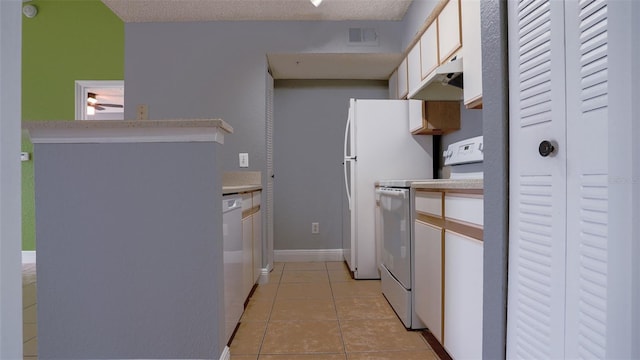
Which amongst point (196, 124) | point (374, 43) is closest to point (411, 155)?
point (374, 43)

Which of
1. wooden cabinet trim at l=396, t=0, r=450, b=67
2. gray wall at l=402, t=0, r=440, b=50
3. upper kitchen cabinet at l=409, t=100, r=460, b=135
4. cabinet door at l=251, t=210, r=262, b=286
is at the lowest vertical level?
cabinet door at l=251, t=210, r=262, b=286

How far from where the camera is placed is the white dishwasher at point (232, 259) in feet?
5.57

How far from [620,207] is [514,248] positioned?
33 cm

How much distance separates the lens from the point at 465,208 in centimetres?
135

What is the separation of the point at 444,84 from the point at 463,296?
139cm

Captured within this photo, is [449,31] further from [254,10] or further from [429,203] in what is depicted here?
[254,10]

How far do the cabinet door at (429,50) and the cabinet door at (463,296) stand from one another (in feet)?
4.56

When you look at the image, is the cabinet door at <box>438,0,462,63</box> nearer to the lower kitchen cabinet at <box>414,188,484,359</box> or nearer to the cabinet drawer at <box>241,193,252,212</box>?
the lower kitchen cabinet at <box>414,188,484,359</box>

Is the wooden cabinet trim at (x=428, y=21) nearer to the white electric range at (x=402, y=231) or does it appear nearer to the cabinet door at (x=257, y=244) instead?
the white electric range at (x=402, y=231)

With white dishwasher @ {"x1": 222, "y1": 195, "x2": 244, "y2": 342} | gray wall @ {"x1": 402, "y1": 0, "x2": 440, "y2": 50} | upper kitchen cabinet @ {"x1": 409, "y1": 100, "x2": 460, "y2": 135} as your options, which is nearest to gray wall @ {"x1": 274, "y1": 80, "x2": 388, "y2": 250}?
gray wall @ {"x1": 402, "y1": 0, "x2": 440, "y2": 50}

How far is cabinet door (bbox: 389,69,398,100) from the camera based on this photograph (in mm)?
3533

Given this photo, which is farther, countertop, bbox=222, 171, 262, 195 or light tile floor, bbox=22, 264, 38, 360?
countertop, bbox=222, 171, 262, 195

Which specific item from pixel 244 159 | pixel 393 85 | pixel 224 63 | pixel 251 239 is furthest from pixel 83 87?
pixel 393 85

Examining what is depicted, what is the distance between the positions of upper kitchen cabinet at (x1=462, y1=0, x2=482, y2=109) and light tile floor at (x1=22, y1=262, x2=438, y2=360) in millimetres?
1366
